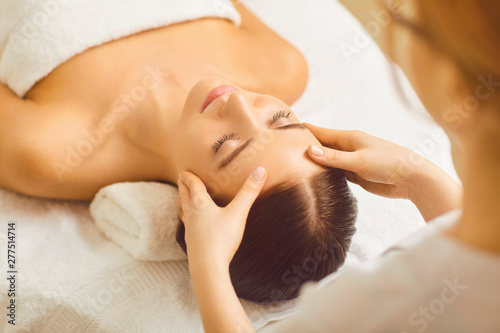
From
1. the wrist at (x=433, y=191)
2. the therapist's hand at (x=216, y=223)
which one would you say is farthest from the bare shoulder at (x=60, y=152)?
the wrist at (x=433, y=191)

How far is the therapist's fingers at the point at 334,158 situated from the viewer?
103 cm

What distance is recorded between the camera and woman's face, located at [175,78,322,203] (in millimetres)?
1015

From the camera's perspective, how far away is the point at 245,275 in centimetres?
103

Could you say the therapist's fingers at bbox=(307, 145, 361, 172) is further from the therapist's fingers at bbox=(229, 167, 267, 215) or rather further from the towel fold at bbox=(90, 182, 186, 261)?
the towel fold at bbox=(90, 182, 186, 261)

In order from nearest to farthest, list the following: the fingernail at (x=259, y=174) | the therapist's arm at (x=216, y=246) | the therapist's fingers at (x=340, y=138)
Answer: the therapist's arm at (x=216, y=246), the fingernail at (x=259, y=174), the therapist's fingers at (x=340, y=138)

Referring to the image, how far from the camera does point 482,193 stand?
541 mm

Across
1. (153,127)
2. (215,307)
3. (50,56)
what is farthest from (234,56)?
(215,307)

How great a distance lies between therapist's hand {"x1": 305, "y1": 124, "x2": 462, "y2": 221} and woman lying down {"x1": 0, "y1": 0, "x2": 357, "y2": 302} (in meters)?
0.04

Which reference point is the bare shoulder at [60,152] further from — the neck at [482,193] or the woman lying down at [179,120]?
the neck at [482,193]

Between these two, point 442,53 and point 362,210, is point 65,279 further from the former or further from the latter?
point 442,53

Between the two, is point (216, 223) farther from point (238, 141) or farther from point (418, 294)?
point (418, 294)

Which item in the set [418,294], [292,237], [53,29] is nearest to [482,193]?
[418,294]

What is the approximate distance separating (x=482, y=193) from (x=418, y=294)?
153 millimetres

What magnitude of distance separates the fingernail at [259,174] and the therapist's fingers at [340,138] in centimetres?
21
